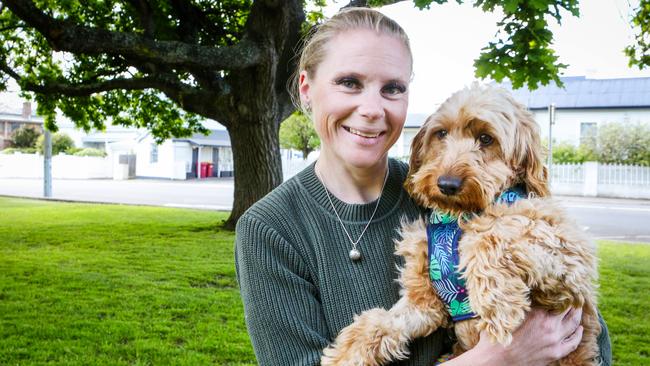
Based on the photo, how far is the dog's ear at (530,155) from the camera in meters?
2.54

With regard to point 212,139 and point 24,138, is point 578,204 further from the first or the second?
point 24,138

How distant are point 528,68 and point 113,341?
5.19 metres

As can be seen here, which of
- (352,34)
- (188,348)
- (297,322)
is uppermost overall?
(352,34)

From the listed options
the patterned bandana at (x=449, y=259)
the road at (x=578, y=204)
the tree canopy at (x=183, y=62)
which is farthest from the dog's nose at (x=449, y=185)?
the road at (x=578, y=204)

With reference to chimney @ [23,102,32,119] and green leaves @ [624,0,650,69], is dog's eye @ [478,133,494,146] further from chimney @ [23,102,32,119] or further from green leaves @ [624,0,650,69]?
chimney @ [23,102,32,119]

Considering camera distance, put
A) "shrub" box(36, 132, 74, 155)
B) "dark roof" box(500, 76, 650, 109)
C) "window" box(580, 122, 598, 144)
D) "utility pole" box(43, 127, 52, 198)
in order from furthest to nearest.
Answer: "shrub" box(36, 132, 74, 155) → "dark roof" box(500, 76, 650, 109) → "window" box(580, 122, 598, 144) → "utility pole" box(43, 127, 52, 198)

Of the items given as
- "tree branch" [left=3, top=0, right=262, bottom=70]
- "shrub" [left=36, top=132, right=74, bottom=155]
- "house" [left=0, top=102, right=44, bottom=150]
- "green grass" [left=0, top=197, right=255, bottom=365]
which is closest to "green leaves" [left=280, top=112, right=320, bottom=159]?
"shrub" [left=36, top=132, right=74, bottom=155]

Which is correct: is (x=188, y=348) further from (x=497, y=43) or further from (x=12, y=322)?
(x=497, y=43)

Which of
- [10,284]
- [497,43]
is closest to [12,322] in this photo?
[10,284]

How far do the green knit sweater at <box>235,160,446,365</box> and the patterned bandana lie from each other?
0.51ft

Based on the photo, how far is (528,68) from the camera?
6.61 meters

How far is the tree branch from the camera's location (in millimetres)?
8789

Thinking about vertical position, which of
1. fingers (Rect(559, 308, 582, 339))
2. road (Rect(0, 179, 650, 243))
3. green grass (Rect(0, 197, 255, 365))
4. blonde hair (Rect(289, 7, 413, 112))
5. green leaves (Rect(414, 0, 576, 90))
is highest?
green leaves (Rect(414, 0, 576, 90))

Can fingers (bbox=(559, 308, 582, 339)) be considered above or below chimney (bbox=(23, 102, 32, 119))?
below
